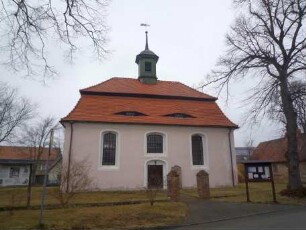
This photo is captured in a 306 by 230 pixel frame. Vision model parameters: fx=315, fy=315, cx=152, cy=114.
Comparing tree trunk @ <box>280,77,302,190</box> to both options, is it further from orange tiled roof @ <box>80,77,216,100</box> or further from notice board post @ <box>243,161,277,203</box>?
orange tiled roof @ <box>80,77,216,100</box>

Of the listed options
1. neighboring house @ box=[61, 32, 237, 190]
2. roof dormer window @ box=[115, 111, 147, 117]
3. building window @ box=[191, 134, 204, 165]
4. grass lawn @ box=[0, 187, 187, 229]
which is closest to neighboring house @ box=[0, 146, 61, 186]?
neighboring house @ box=[61, 32, 237, 190]

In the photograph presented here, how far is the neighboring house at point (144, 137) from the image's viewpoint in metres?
21.8

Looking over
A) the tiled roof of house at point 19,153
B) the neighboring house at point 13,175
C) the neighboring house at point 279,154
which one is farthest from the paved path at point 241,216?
the tiled roof of house at point 19,153

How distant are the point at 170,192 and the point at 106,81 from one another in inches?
559

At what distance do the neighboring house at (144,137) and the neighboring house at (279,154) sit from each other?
1123 centimetres

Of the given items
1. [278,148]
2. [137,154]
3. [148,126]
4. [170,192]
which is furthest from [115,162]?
[278,148]

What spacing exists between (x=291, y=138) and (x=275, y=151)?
2339 cm

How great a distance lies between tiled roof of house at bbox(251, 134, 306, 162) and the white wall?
13.9 meters

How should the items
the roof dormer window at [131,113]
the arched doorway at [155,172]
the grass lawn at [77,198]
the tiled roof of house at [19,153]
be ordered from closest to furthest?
the grass lawn at [77,198] < the arched doorway at [155,172] < the roof dormer window at [131,113] < the tiled roof of house at [19,153]

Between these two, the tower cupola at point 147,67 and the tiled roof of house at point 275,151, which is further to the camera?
the tiled roof of house at point 275,151

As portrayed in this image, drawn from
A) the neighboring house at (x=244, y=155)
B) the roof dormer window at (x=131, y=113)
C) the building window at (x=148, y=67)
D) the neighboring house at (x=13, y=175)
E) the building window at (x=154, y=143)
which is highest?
the building window at (x=148, y=67)

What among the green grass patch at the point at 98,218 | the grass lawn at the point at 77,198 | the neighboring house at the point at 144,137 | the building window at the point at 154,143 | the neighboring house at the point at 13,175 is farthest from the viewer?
the neighboring house at the point at 13,175

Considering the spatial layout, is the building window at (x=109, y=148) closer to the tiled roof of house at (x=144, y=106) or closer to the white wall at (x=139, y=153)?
the white wall at (x=139, y=153)

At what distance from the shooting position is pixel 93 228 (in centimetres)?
889
